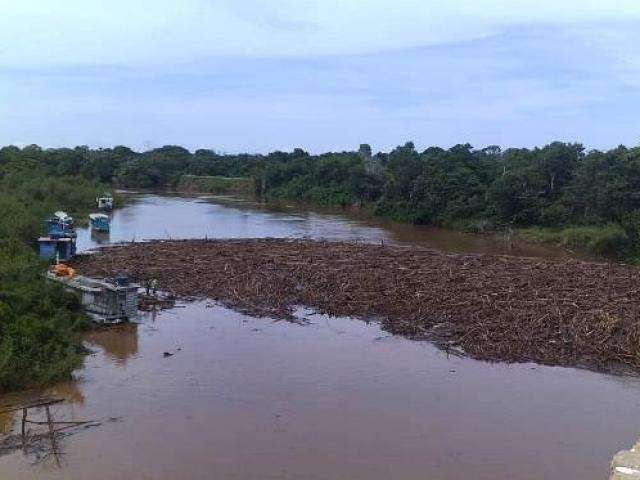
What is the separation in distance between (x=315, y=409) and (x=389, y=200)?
33.8 m

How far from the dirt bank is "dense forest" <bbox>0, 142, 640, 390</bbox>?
4541 millimetres

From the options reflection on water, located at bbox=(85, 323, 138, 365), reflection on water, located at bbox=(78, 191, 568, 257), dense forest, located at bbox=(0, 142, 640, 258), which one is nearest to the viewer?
reflection on water, located at bbox=(85, 323, 138, 365)

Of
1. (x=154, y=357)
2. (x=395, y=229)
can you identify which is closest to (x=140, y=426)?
(x=154, y=357)

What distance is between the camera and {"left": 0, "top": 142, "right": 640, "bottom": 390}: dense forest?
37.2 ft

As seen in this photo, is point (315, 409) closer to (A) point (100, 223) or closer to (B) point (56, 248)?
(B) point (56, 248)

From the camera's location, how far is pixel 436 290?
56.0 ft

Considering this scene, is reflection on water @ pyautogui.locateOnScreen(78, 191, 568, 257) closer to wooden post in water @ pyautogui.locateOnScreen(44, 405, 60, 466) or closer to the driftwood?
the driftwood

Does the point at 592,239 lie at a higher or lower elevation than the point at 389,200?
lower

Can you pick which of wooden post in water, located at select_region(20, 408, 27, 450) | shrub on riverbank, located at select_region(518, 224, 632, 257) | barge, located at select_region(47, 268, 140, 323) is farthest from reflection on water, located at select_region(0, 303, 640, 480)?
shrub on riverbank, located at select_region(518, 224, 632, 257)

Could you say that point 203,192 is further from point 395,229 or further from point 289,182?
point 395,229

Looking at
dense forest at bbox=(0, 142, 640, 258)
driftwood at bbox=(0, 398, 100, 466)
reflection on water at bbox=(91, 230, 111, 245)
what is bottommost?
driftwood at bbox=(0, 398, 100, 466)

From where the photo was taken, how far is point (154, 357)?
12453 mm

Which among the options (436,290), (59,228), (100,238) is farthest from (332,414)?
(100,238)

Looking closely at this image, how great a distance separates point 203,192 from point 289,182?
12.2m
